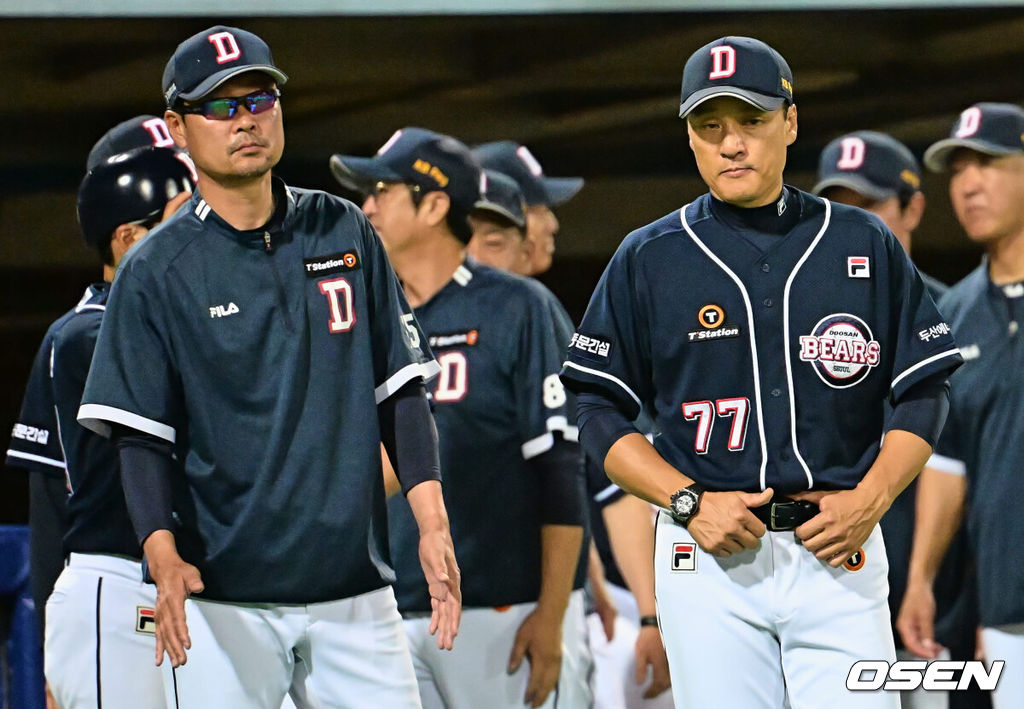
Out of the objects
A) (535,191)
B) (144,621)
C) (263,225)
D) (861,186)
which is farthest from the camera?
(535,191)

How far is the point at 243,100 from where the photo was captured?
2650mm

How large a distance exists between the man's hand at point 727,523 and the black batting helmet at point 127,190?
1680 mm

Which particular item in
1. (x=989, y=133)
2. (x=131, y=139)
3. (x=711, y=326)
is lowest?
(x=711, y=326)

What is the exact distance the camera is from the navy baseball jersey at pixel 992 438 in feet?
12.0

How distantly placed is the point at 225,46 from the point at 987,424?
6.93 ft

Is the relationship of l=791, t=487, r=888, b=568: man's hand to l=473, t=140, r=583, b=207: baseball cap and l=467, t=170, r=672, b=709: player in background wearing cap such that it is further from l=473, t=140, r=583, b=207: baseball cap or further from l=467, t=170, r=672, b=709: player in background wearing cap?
l=473, t=140, r=583, b=207: baseball cap

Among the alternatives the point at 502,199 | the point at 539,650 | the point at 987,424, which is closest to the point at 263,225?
the point at 539,650

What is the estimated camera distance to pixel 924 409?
259 cm

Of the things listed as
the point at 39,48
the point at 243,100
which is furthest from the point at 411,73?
the point at 243,100

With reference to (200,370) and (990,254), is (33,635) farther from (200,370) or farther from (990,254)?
(990,254)

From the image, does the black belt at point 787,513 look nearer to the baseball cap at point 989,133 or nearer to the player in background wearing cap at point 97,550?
the player in background wearing cap at point 97,550

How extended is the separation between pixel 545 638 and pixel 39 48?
319cm

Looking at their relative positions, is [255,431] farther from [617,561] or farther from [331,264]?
[617,561]

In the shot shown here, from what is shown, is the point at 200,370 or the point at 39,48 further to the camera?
the point at 39,48
